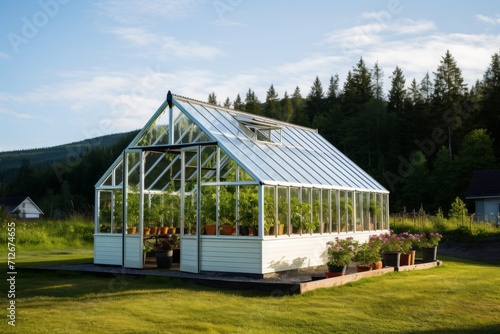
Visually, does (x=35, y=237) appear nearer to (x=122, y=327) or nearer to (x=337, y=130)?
(x=122, y=327)

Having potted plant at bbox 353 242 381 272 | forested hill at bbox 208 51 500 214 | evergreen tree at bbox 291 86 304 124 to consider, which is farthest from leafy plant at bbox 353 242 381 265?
evergreen tree at bbox 291 86 304 124

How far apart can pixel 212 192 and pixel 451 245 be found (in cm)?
1404

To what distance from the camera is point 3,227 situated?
72.1 feet

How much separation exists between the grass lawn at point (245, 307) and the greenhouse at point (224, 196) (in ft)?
5.36

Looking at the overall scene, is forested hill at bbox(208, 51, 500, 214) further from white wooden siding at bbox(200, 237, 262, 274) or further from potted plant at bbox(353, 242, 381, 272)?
white wooden siding at bbox(200, 237, 262, 274)

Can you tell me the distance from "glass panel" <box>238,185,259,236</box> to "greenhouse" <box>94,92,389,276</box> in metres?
0.02

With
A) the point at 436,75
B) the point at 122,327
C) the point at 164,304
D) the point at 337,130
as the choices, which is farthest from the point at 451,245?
the point at 337,130

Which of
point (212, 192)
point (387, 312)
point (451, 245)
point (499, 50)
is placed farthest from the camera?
point (499, 50)

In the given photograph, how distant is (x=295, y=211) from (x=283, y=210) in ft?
1.84

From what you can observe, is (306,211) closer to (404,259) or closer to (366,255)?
(366,255)

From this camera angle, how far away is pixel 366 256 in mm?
14305

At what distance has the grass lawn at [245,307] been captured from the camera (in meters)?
8.46

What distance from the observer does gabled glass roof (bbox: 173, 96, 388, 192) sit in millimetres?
14266

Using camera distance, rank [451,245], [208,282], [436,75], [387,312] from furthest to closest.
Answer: [436,75] → [451,245] → [208,282] → [387,312]
